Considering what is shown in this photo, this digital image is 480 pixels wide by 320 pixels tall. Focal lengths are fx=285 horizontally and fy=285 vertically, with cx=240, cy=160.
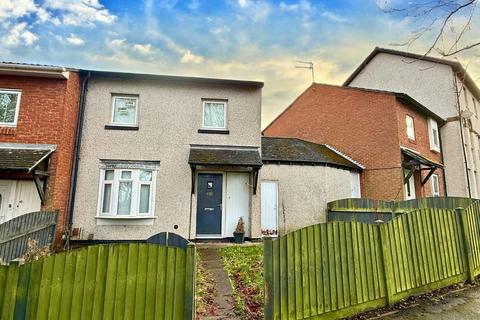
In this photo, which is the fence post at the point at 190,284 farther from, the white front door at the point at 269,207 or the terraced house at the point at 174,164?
the white front door at the point at 269,207

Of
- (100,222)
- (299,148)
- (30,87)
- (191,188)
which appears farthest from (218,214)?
(30,87)

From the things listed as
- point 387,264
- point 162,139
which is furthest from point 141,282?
point 162,139

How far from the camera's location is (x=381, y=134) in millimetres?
14305

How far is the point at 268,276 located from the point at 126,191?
7.59m

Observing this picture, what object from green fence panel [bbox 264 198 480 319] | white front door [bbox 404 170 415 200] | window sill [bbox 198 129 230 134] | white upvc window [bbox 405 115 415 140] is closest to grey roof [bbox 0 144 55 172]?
window sill [bbox 198 129 230 134]

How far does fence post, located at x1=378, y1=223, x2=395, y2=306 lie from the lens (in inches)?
186

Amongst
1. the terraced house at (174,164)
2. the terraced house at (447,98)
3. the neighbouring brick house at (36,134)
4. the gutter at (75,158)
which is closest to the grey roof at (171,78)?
the terraced house at (174,164)

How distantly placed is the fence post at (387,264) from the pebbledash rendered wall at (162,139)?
6014 millimetres

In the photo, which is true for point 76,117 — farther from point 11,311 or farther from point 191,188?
point 11,311

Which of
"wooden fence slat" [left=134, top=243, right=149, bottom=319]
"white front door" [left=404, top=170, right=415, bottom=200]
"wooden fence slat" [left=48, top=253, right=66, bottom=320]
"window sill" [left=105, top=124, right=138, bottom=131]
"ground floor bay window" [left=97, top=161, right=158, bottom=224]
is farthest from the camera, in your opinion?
"white front door" [left=404, top=170, right=415, bottom=200]

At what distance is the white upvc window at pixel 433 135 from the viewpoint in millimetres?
16703

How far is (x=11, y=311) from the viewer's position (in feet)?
9.78

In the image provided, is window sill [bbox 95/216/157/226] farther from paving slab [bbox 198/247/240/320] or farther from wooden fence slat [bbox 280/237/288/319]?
wooden fence slat [bbox 280/237/288/319]

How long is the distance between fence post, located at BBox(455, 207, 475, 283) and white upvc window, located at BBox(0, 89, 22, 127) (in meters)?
13.0
